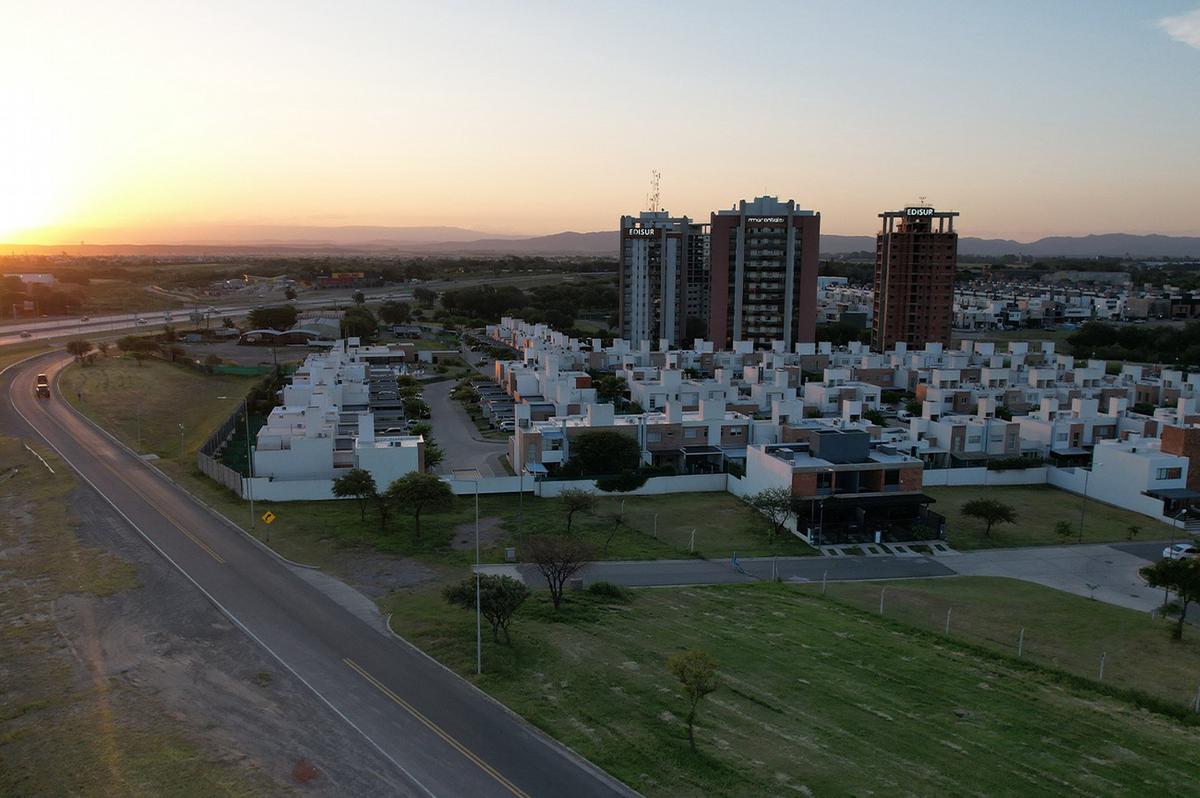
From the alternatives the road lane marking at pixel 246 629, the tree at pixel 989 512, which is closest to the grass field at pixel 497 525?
the road lane marking at pixel 246 629

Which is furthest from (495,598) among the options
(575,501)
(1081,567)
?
(1081,567)

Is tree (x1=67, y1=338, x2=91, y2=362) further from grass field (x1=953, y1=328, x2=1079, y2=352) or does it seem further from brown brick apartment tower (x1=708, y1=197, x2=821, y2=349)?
grass field (x1=953, y1=328, x2=1079, y2=352)

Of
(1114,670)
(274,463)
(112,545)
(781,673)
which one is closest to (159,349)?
(274,463)

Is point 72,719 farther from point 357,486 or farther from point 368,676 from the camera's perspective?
point 357,486

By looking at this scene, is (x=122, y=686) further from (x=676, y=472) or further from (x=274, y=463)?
(x=676, y=472)

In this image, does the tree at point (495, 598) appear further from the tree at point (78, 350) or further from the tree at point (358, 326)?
the tree at point (358, 326)

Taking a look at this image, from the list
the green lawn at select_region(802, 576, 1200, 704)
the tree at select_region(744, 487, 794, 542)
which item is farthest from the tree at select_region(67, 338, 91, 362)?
the green lawn at select_region(802, 576, 1200, 704)

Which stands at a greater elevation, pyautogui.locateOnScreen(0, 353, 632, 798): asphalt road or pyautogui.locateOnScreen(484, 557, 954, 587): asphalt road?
pyautogui.locateOnScreen(0, 353, 632, 798): asphalt road
